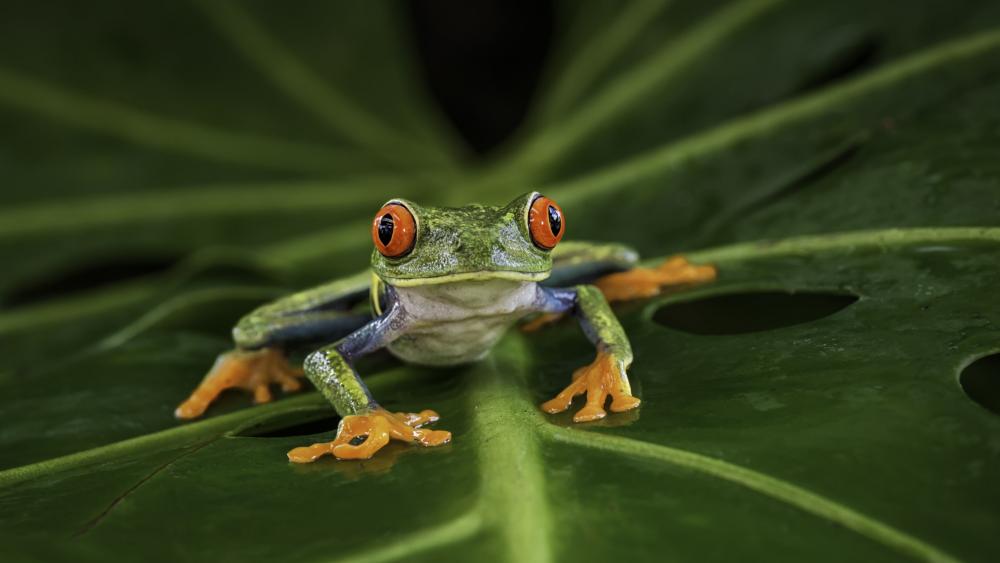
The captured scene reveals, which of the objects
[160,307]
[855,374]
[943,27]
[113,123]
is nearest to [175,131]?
[113,123]

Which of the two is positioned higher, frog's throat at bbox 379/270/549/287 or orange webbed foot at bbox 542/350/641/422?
frog's throat at bbox 379/270/549/287

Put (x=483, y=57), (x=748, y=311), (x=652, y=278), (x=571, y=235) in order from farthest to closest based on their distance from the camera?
(x=483, y=57), (x=571, y=235), (x=652, y=278), (x=748, y=311)

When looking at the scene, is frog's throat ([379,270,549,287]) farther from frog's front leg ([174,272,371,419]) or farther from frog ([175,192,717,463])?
frog's front leg ([174,272,371,419])

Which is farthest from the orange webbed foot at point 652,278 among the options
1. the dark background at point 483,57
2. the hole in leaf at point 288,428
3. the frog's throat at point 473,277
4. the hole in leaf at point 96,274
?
the dark background at point 483,57

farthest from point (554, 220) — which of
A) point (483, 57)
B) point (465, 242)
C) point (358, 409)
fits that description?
point (483, 57)

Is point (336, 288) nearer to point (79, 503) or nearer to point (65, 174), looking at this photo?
point (79, 503)

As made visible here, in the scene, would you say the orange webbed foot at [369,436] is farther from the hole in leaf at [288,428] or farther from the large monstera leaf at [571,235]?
the hole in leaf at [288,428]

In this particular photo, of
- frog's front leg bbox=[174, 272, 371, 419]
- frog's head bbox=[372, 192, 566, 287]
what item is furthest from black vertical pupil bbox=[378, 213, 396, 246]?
frog's front leg bbox=[174, 272, 371, 419]

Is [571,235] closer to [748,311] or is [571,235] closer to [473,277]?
[748,311]
